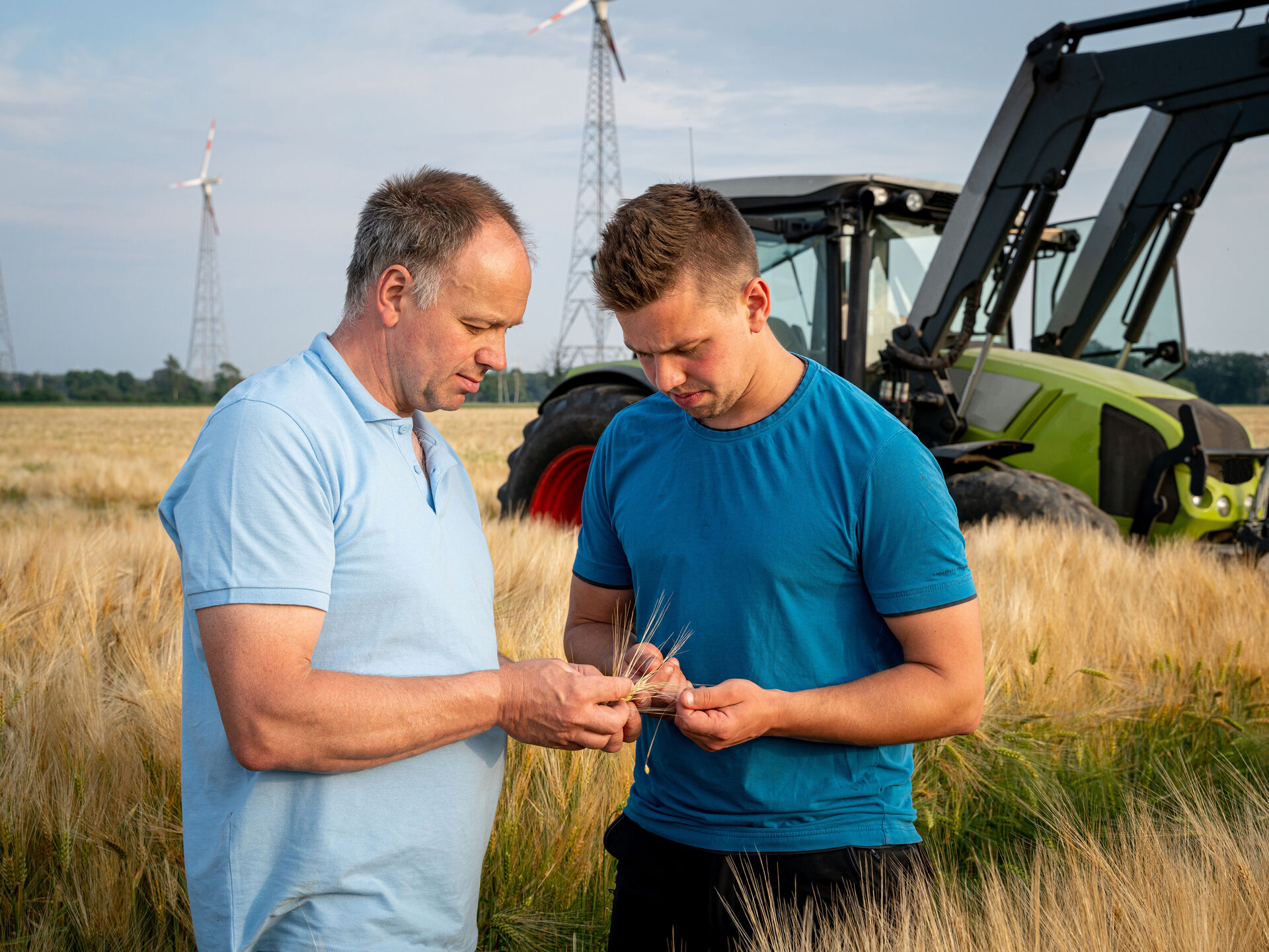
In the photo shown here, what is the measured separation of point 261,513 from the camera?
4.52 feet

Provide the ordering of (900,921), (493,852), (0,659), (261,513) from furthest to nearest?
(0,659) → (493,852) → (900,921) → (261,513)

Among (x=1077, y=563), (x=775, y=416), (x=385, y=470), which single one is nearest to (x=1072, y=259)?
(x=1077, y=563)

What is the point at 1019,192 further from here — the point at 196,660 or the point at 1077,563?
the point at 196,660

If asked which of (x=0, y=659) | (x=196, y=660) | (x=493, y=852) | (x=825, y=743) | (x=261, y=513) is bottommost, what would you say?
(x=493, y=852)

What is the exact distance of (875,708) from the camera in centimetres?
159

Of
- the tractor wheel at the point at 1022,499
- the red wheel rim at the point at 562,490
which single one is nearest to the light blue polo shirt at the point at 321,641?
the tractor wheel at the point at 1022,499

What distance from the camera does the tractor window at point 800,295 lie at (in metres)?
5.81

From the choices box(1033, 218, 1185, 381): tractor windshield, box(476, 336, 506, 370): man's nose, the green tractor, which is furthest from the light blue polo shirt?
box(1033, 218, 1185, 381): tractor windshield

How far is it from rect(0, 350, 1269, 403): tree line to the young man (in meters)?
59.5

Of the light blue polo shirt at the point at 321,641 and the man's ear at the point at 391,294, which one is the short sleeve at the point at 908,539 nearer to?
the light blue polo shirt at the point at 321,641

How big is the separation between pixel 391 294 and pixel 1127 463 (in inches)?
213

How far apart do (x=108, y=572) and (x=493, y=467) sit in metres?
10.9

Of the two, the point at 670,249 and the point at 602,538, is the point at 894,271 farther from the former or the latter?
the point at 670,249

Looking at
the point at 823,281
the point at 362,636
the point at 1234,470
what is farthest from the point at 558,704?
the point at 1234,470
